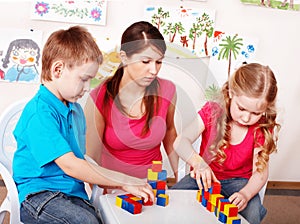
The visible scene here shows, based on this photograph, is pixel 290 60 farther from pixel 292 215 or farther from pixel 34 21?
pixel 34 21

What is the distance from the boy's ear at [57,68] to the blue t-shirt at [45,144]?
0.18ft

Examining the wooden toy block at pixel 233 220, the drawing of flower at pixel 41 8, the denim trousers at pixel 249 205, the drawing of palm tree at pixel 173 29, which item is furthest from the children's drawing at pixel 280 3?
the wooden toy block at pixel 233 220

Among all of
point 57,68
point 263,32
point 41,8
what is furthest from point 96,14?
point 57,68

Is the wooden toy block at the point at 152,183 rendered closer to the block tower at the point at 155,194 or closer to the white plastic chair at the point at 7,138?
the block tower at the point at 155,194

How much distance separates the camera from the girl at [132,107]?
27.9 inches

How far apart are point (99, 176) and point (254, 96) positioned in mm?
376

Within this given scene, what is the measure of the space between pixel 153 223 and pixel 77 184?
22 cm

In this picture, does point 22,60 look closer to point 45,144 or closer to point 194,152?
point 45,144

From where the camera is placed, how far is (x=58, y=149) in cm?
92

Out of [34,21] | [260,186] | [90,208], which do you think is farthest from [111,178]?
[34,21]

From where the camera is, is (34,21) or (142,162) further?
(34,21)

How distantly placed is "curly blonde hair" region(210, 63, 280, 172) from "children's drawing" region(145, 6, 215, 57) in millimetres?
741

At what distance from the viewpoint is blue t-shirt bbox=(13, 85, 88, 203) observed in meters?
0.92

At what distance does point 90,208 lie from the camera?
993 mm
